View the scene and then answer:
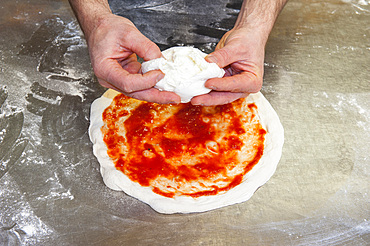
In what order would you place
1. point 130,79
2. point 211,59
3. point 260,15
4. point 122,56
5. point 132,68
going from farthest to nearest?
point 260,15
point 132,68
point 122,56
point 211,59
point 130,79

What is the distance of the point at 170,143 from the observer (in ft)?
6.05

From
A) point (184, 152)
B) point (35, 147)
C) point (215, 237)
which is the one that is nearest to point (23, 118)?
point (35, 147)

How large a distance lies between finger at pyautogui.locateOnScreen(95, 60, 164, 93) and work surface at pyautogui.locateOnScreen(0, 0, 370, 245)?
0.53 m

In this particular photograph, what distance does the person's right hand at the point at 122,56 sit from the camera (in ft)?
5.13

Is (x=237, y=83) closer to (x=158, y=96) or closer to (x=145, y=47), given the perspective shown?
(x=158, y=96)

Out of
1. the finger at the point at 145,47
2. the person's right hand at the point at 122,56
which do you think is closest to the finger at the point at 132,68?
the person's right hand at the point at 122,56

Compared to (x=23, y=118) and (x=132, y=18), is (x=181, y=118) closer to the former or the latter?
(x=23, y=118)

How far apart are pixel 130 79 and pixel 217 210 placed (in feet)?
2.63

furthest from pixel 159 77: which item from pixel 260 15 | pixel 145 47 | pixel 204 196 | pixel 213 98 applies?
pixel 260 15

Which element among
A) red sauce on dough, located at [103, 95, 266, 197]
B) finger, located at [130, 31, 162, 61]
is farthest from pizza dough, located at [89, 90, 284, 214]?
finger, located at [130, 31, 162, 61]

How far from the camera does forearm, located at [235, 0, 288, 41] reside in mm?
1938

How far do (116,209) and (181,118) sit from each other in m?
0.67

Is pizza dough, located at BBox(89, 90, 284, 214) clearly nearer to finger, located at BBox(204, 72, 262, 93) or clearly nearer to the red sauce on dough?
the red sauce on dough

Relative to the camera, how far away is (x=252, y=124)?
196 cm
